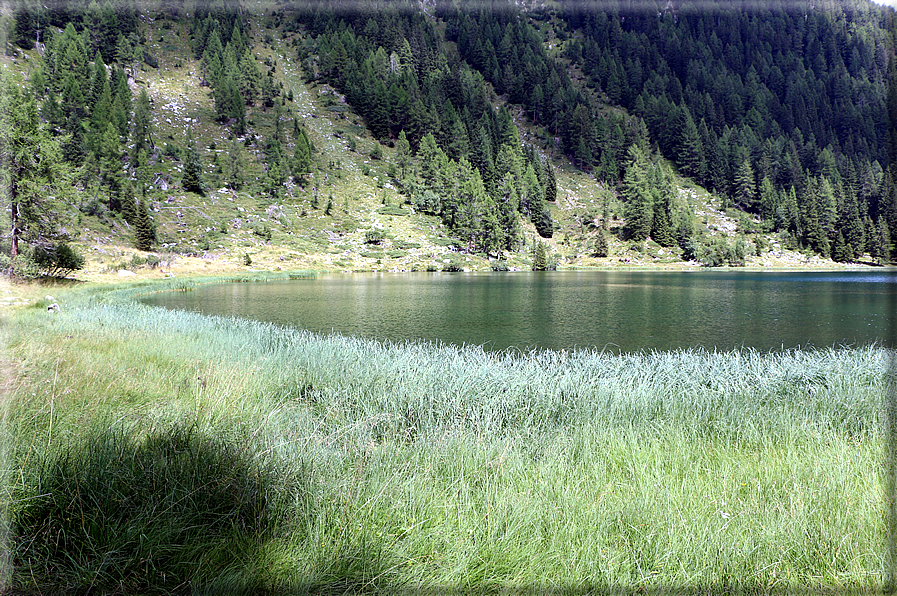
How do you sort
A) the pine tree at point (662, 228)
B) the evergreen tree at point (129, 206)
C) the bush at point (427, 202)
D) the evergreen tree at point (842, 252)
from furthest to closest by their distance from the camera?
1. the evergreen tree at point (842, 252)
2. the pine tree at point (662, 228)
3. the bush at point (427, 202)
4. the evergreen tree at point (129, 206)

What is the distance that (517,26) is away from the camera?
522 ft

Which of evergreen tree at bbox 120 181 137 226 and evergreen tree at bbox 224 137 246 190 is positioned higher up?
evergreen tree at bbox 224 137 246 190

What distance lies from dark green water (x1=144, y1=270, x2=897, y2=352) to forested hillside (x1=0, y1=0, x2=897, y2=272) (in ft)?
49.8

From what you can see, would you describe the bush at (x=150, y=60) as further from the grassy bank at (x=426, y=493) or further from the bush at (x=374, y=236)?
the grassy bank at (x=426, y=493)

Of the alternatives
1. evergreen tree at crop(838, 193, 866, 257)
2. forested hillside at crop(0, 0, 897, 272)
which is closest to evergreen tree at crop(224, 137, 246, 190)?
forested hillside at crop(0, 0, 897, 272)

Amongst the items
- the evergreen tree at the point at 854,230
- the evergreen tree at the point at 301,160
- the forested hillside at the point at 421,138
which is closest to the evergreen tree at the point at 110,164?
the forested hillside at the point at 421,138

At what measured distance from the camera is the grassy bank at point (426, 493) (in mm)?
2600

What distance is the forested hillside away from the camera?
54.8 m

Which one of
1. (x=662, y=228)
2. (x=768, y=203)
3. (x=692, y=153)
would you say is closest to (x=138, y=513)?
(x=662, y=228)

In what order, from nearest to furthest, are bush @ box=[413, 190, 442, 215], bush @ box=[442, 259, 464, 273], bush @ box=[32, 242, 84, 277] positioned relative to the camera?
bush @ box=[32, 242, 84, 277] → bush @ box=[442, 259, 464, 273] → bush @ box=[413, 190, 442, 215]

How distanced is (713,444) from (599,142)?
115 meters

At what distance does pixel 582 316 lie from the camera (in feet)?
62.4

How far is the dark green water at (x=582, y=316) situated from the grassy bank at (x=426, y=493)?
7810 mm

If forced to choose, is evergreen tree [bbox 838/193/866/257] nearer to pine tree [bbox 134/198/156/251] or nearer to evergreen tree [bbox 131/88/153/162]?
pine tree [bbox 134/198/156/251]
